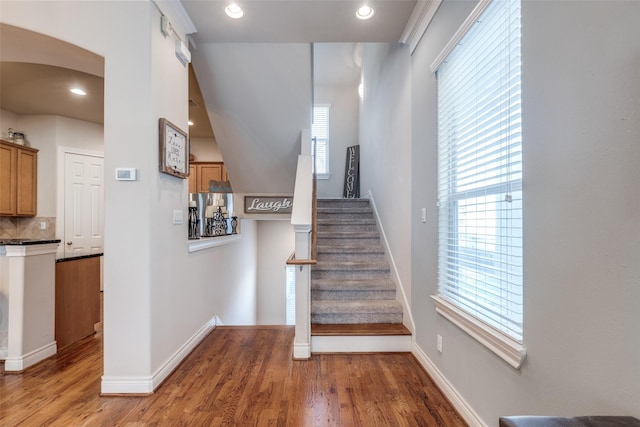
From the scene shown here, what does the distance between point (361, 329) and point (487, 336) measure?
148 cm

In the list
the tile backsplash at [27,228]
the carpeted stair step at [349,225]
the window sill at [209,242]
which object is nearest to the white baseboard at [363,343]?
the window sill at [209,242]

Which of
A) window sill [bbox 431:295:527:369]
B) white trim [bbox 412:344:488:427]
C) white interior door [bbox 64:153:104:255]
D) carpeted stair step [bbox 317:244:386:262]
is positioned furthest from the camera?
white interior door [bbox 64:153:104:255]

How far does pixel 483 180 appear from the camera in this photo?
1.62 meters

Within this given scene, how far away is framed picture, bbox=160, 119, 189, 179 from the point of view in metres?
2.21

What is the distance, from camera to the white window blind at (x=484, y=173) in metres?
1.37

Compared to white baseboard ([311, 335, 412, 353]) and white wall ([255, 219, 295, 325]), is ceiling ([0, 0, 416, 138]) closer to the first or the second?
white baseboard ([311, 335, 412, 353])

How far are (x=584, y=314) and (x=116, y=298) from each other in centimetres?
259

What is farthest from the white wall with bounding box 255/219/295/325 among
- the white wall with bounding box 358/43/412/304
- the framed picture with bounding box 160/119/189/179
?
the framed picture with bounding box 160/119/189/179

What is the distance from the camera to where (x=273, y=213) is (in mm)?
5207

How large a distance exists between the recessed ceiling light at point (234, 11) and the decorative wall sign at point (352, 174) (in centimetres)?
387

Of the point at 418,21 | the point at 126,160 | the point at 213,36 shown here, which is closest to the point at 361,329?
the point at 126,160

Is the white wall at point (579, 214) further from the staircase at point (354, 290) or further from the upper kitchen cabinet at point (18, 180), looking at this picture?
the upper kitchen cabinet at point (18, 180)

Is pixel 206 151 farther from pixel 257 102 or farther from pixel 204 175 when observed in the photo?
pixel 257 102

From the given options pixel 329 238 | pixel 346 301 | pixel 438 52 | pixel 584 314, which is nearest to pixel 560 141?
pixel 584 314
